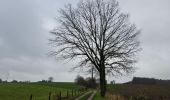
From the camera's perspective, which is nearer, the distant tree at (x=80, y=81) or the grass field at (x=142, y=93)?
the grass field at (x=142, y=93)

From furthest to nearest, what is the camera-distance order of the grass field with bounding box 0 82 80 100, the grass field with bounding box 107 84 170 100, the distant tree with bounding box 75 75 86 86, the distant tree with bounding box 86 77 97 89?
1. the distant tree with bounding box 75 75 86 86
2. the distant tree with bounding box 86 77 97 89
3. the grass field with bounding box 0 82 80 100
4. the grass field with bounding box 107 84 170 100

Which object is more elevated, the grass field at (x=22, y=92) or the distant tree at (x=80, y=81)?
the distant tree at (x=80, y=81)

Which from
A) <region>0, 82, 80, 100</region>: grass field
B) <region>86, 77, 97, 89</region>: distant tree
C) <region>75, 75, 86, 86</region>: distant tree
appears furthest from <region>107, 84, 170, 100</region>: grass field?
<region>75, 75, 86, 86</region>: distant tree

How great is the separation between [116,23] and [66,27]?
632cm

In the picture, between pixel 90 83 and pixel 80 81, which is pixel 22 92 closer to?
pixel 90 83

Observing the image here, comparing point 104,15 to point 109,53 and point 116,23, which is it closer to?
point 116,23

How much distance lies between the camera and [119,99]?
33.5m

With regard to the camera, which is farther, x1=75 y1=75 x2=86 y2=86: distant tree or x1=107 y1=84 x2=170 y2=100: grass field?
x1=75 y1=75 x2=86 y2=86: distant tree

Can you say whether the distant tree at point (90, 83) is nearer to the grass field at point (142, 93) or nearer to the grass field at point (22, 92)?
the grass field at point (22, 92)

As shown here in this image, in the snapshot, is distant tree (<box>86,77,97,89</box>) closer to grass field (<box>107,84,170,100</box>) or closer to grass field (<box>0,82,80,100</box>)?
grass field (<box>0,82,80,100</box>)

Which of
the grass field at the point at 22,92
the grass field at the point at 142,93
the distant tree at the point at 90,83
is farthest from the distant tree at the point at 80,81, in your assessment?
the grass field at the point at 142,93

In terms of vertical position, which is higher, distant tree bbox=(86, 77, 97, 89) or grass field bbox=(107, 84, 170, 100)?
distant tree bbox=(86, 77, 97, 89)

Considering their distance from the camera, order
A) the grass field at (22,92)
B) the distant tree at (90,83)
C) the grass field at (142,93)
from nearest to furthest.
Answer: the grass field at (142,93) < the grass field at (22,92) < the distant tree at (90,83)

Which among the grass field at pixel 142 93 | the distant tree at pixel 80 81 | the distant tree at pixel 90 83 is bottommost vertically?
the grass field at pixel 142 93
